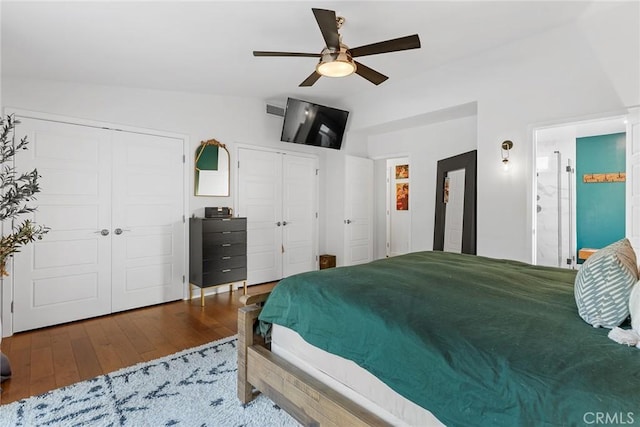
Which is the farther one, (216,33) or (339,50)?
(216,33)

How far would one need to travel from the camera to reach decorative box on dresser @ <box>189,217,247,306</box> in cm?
390

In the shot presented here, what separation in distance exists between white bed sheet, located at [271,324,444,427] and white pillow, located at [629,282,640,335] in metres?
0.70

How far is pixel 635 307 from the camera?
3.39 feet

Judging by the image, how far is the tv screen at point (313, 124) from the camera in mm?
4652

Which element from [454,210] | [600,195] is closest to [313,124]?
[454,210]

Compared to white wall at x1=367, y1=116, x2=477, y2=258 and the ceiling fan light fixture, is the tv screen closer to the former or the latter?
white wall at x1=367, y1=116, x2=477, y2=258

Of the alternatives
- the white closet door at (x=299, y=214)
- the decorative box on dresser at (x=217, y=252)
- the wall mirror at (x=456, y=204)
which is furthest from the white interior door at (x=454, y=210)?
the decorative box on dresser at (x=217, y=252)

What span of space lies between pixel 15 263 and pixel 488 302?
3.97m

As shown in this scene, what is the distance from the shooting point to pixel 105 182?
352cm

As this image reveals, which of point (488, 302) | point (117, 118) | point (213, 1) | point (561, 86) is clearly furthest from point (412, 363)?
point (117, 118)

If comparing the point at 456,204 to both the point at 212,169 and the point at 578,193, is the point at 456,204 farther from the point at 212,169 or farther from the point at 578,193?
the point at 212,169

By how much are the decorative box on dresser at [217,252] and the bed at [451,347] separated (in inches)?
83.9

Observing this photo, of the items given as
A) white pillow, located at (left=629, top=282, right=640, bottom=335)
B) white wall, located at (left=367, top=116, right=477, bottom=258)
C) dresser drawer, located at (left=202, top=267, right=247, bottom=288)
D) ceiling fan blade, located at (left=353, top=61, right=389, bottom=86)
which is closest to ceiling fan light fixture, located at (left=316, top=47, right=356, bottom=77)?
ceiling fan blade, located at (left=353, top=61, right=389, bottom=86)

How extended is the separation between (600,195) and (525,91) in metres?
2.70
